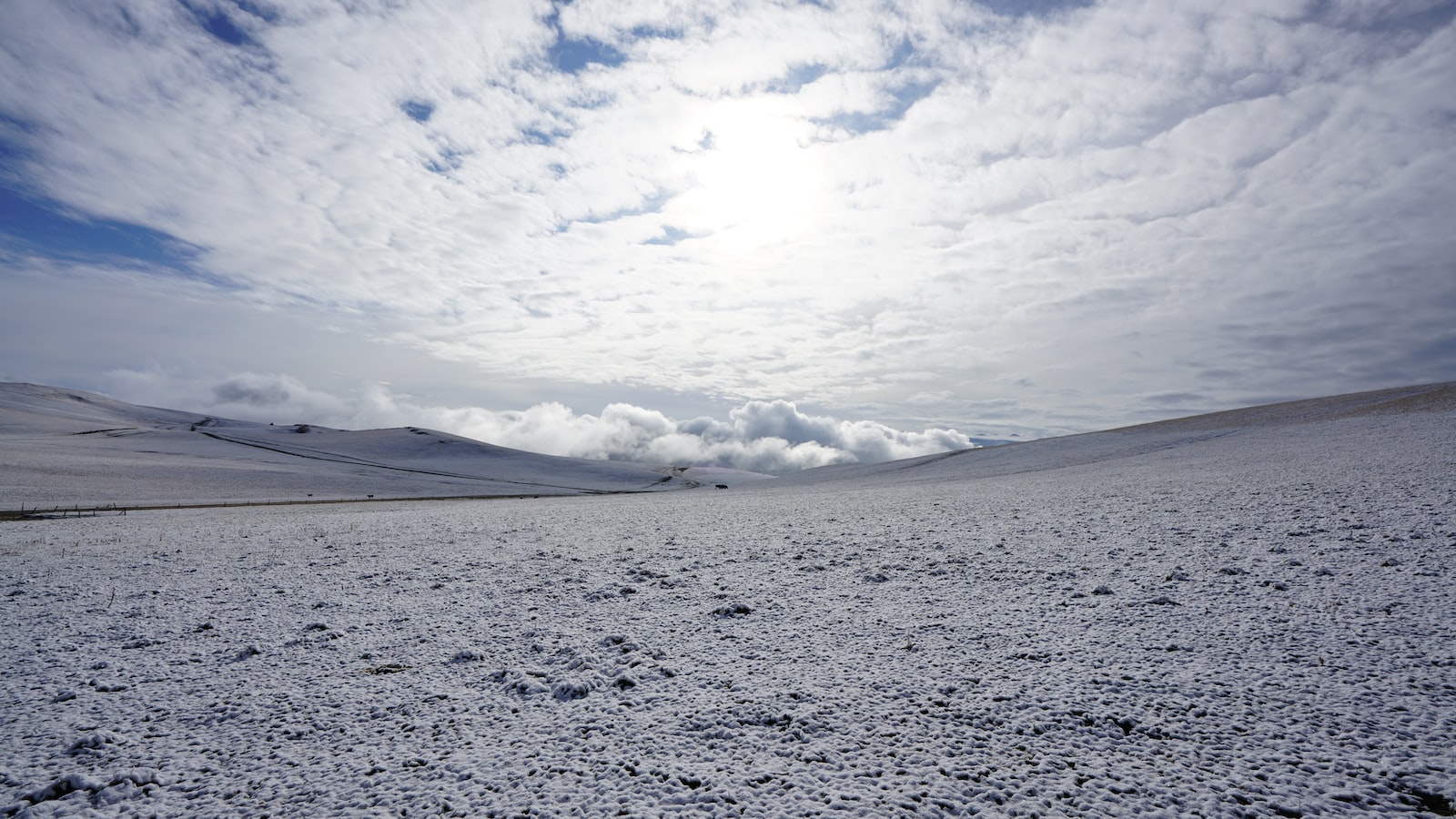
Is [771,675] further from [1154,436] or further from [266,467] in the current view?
[266,467]

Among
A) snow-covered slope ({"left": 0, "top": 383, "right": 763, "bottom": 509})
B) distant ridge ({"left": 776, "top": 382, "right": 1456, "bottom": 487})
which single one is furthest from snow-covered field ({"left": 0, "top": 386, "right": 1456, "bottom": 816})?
snow-covered slope ({"left": 0, "top": 383, "right": 763, "bottom": 509})

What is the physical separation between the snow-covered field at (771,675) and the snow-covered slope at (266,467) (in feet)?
105

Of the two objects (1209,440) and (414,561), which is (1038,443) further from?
(414,561)

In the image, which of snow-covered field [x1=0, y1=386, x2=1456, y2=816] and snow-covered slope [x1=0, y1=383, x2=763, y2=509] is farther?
snow-covered slope [x1=0, y1=383, x2=763, y2=509]

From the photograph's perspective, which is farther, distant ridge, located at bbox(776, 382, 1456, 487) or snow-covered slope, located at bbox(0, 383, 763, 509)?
snow-covered slope, located at bbox(0, 383, 763, 509)

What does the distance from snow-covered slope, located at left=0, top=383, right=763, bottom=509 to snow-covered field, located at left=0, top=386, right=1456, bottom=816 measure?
31878 millimetres

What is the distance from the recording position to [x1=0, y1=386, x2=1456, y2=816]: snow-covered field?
11.9 ft

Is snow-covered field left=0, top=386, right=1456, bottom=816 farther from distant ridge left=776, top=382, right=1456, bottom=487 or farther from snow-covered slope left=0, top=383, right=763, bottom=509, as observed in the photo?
snow-covered slope left=0, top=383, right=763, bottom=509

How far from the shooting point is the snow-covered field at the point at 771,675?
363cm

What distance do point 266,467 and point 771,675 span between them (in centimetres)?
6082

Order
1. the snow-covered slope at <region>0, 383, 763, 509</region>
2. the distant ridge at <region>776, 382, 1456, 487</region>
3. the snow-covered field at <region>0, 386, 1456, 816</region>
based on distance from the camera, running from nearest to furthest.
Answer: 1. the snow-covered field at <region>0, 386, 1456, 816</region>
2. the distant ridge at <region>776, 382, 1456, 487</region>
3. the snow-covered slope at <region>0, 383, 763, 509</region>

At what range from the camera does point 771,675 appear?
16.9ft

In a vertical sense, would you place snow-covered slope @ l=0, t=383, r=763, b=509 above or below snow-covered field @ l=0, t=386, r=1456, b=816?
above

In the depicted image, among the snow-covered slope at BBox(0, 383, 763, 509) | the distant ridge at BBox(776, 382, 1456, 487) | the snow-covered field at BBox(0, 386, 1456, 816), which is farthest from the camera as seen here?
the snow-covered slope at BBox(0, 383, 763, 509)
